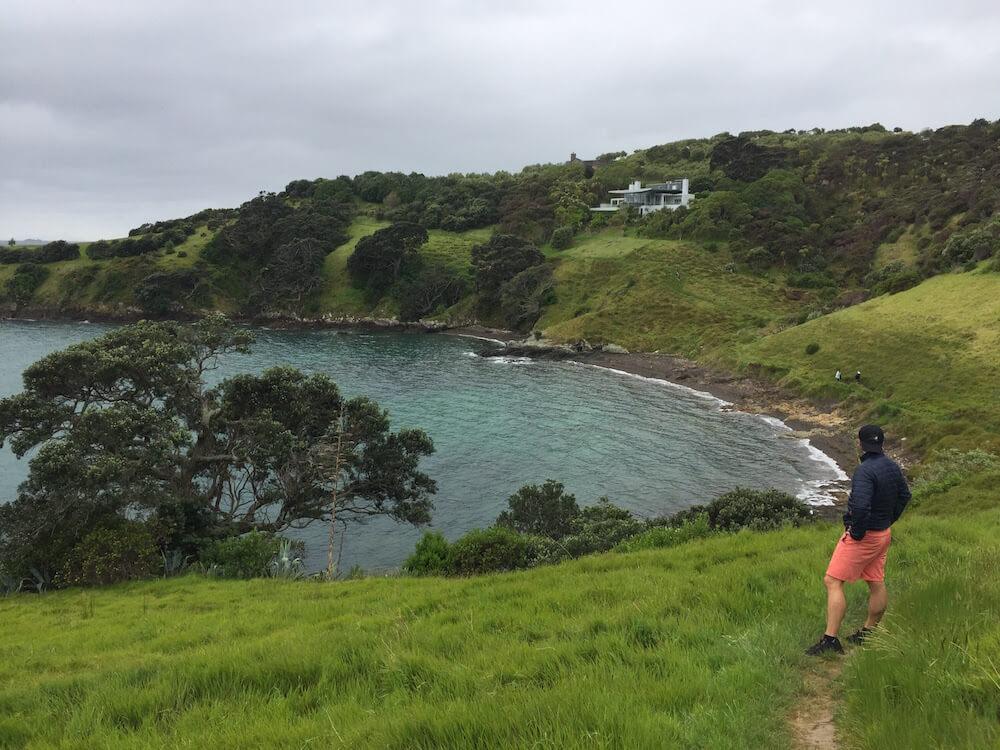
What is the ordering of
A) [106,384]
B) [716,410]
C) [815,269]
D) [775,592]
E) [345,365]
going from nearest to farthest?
[775,592], [106,384], [716,410], [345,365], [815,269]

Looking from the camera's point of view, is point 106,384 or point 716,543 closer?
point 716,543

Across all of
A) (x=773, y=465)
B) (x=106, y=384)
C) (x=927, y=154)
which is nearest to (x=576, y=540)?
(x=106, y=384)

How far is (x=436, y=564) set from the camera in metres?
17.8

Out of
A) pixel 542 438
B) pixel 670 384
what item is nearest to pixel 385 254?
pixel 670 384

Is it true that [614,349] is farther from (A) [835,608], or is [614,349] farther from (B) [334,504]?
(A) [835,608]

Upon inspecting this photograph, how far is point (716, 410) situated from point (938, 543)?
39378 millimetres

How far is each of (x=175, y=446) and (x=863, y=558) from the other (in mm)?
23917

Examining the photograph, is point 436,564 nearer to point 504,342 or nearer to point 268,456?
point 268,456

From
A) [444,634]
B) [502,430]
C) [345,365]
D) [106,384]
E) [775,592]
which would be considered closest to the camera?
[444,634]

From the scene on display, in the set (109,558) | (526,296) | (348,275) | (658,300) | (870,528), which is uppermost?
(348,275)

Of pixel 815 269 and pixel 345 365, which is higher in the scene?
pixel 815 269

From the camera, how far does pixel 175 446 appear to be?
23719 millimetres

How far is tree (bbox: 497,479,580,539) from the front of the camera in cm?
2484

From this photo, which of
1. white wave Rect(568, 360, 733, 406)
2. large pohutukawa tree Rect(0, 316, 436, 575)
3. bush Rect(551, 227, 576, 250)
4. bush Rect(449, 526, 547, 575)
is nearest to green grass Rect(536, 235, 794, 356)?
bush Rect(551, 227, 576, 250)
